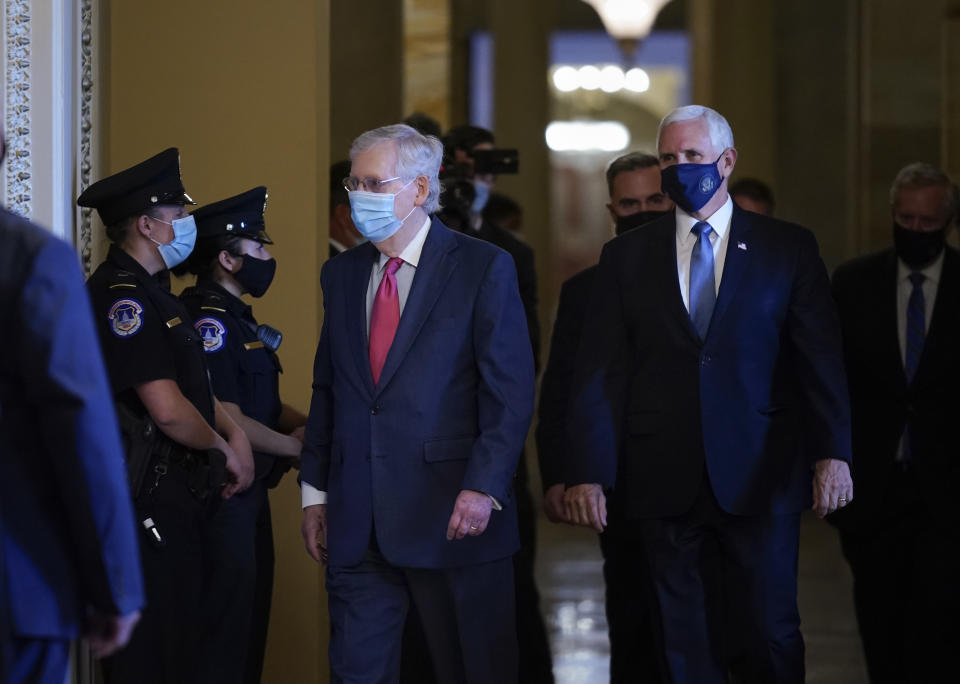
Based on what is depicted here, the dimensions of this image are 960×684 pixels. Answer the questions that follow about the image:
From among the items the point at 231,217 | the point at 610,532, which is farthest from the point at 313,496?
the point at 610,532

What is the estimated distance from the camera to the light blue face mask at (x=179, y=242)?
4145 mm

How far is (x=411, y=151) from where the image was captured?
158 inches

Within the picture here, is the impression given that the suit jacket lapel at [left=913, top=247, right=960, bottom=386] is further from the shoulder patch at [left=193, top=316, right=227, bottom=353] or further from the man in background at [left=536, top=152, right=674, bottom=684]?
the shoulder patch at [left=193, top=316, right=227, bottom=353]

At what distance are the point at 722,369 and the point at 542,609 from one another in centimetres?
316

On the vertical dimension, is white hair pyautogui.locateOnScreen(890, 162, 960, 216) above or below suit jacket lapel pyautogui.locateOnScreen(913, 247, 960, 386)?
above

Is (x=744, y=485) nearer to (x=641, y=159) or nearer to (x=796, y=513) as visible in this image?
(x=796, y=513)

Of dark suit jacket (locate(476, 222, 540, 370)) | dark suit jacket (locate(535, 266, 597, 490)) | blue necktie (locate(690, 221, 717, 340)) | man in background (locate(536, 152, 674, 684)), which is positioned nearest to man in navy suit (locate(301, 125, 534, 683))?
blue necktie (locate(690, 221, 717, 340))

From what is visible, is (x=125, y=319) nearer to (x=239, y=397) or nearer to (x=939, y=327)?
(x=239, y=397)

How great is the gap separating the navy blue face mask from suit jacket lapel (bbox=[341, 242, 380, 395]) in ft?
2.85

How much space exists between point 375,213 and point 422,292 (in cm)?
24

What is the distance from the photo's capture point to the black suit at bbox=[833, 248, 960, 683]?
519cm

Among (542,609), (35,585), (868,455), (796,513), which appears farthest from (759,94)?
(35,585)

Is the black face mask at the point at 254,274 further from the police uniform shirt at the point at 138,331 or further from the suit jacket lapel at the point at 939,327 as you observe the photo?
the suit jacket lapel at the point at 939,327

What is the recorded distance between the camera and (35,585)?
2535 mm
